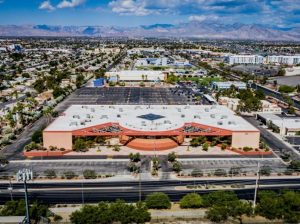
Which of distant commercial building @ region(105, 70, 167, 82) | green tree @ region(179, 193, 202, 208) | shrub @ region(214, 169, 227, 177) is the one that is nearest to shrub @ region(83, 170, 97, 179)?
green tree @ region(179, 193, 202, 208)

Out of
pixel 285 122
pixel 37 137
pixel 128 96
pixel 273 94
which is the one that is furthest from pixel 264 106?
pixel 37 137

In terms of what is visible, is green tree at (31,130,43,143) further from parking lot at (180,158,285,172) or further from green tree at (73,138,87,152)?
parking lot at (180,158,285,172)

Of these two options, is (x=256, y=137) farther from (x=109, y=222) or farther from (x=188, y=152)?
(x=109, y=222)

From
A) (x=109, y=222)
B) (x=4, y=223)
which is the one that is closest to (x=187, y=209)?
(x=109, y=222)

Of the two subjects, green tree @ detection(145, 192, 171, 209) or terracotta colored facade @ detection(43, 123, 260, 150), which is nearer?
green tree @ detection(145, 192, 171, 209)

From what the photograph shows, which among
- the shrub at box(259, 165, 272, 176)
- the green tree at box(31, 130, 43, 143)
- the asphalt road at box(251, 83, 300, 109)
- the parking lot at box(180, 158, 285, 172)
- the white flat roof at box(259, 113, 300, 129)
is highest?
the asphalt road at box(251, 83, 300, 109)

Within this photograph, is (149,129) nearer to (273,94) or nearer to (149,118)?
(149,118)
